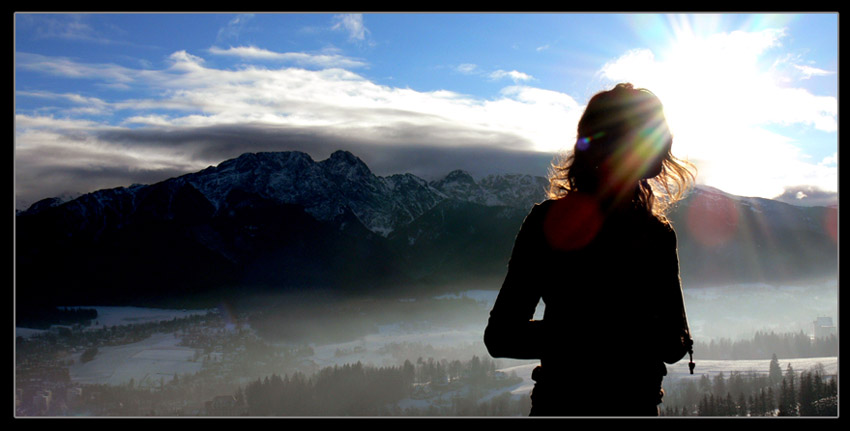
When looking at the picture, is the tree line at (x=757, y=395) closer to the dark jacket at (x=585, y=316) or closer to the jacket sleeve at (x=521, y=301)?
the dark jacket at (x=585, y=316)

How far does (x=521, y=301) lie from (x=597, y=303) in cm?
30

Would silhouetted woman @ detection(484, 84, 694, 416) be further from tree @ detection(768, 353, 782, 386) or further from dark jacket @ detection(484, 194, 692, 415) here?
tree @ detection(768, 353, 782, 386)

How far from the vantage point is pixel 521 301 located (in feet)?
7.47

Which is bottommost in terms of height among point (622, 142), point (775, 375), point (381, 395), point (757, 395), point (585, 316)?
point (381, 395)

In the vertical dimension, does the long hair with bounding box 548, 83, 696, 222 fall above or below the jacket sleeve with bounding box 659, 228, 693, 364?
above

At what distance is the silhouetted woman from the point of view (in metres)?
2.26

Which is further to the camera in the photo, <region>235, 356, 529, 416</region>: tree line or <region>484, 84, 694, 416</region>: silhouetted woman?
<region>235, 356, 529, 416</region>: tree line

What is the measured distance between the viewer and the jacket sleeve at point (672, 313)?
7.50 feet

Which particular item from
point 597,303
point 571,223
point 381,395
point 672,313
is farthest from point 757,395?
point 571,223

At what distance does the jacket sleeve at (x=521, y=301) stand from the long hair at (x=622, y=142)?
1.05ft

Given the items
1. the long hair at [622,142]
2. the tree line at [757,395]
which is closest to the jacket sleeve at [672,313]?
the long hair at [622,142]

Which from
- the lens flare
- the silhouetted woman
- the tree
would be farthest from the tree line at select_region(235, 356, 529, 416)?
the lens flare

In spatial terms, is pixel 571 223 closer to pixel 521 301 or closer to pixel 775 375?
pixel 521 301
